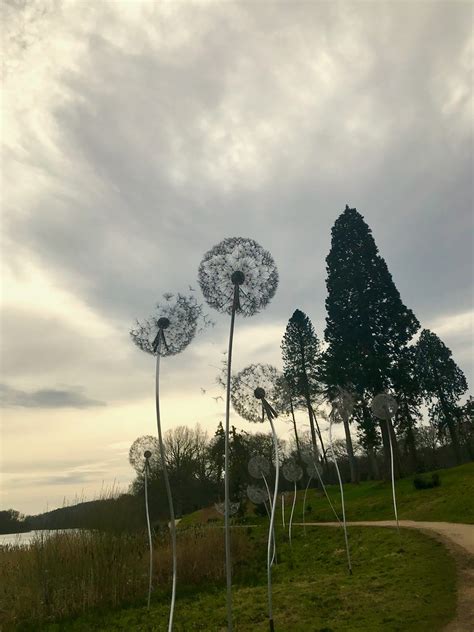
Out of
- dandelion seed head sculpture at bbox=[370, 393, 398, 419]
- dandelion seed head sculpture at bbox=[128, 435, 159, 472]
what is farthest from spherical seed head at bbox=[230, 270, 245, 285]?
dandelion seed head sculpture at bbox=[370, 393, 398, 419]

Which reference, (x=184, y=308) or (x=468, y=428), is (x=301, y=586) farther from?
(x=468, y=428)

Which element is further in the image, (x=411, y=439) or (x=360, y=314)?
(x=360, y=314)

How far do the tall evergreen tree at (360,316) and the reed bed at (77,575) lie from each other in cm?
1761

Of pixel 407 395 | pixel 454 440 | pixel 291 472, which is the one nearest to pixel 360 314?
pixel 407 395

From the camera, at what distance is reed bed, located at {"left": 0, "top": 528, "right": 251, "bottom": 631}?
11836 mm

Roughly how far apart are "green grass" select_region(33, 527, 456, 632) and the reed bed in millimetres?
759

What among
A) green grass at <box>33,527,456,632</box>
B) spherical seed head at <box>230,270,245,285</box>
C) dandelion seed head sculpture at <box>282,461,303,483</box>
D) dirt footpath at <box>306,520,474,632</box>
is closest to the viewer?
dirt footpath at <box>306,520,474,632</box>

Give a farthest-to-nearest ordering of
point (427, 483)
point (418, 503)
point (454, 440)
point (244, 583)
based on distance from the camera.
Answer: point (454, 440) < point (427, 483) < point (418, 503) < point (244, 583)

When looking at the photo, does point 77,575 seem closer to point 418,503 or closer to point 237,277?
point 237,277

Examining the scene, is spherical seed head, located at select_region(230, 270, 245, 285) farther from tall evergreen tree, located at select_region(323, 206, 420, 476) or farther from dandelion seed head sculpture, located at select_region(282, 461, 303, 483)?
tall evergreen tree, located at select_region(323, 206, 420, 476)

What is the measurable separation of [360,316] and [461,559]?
22.8 m

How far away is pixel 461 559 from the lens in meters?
10.4

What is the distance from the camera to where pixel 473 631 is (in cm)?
666

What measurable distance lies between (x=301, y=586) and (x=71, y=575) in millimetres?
6627
